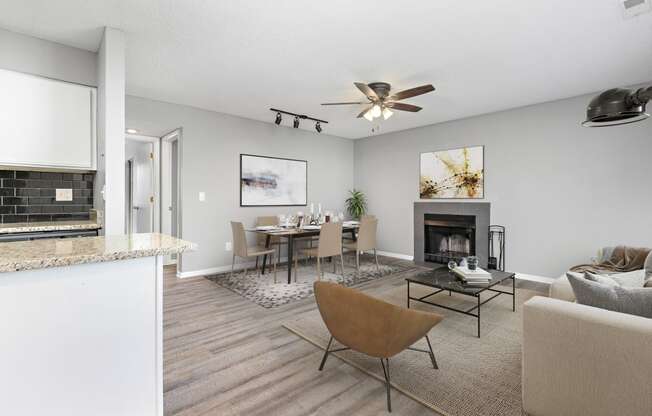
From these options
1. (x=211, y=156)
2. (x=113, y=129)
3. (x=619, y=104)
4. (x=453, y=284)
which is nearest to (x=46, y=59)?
(x=113, y=129)

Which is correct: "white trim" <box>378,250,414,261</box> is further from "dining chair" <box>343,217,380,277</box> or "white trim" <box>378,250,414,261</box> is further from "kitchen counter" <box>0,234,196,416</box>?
"kitchen counter" <box>0,234,196,416</box>

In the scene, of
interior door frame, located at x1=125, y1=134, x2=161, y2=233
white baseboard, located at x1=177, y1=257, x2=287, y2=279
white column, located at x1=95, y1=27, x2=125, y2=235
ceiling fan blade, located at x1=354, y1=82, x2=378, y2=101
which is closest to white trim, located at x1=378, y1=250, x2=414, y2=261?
white baseboard, located at x1=177, y1=257, x2=287, y2=279

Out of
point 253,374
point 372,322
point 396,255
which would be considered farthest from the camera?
point 396,255

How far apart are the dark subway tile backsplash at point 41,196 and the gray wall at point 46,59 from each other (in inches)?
35.1

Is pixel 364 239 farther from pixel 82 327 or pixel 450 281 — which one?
pixel 82 327

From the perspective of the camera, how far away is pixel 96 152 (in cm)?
282

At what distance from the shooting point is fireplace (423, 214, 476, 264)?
5059 mm

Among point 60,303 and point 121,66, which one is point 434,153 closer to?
point 121,66

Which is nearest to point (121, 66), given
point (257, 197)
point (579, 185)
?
point (257, 197)

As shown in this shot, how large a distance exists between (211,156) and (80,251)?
3761 millimetres

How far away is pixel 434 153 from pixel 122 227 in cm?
481

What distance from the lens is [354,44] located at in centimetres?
272

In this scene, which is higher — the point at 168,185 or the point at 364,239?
the point at 168,185

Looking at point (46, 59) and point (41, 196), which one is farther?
point (41, 196)
